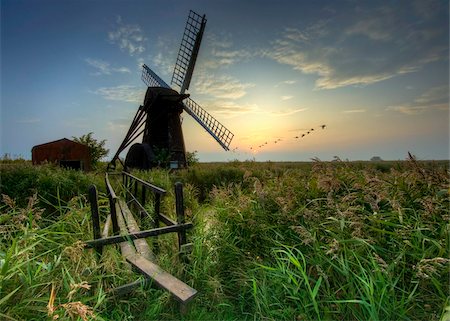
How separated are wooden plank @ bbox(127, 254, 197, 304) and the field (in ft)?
0.63

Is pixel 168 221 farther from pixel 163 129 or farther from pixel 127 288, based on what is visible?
pixel 163 129

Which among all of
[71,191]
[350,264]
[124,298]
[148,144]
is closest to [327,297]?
[350,264]

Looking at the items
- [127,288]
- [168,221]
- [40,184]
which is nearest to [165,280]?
[127,288]

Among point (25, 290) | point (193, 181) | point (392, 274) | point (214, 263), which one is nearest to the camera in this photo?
point (25, 290)

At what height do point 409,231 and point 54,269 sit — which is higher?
point 409,231

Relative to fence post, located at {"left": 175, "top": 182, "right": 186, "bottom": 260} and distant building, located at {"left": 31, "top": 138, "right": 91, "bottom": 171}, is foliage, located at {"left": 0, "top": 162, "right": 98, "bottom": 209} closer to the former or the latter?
fence post, located at {"left": 175, "top": 182, "right": 186, "bottom": 260}

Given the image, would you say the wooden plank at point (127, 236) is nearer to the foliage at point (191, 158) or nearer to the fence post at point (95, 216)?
the fence post at point (95, 216)

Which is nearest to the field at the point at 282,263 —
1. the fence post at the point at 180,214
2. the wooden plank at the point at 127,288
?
the wooden plank at the point at 127,288

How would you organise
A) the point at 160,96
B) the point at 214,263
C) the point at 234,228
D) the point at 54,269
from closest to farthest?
1. the point at 54,269
2. the point at 214,263
3. the point at 234,228
4. the point at 160,96

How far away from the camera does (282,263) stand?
340cm

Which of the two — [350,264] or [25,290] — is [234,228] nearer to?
[350,264]

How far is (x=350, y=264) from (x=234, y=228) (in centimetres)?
199

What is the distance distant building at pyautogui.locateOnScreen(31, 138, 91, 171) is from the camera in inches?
775

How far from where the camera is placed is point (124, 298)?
3.38 meters
